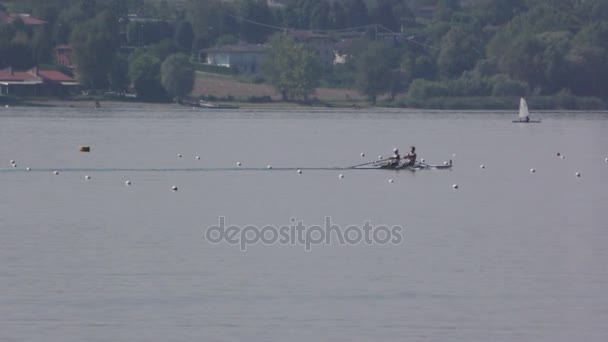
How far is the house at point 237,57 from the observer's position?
6029 inches

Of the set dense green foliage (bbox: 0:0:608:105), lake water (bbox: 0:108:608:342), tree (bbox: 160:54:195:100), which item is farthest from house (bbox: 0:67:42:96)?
lake water (bbox: 0:108:608:342)

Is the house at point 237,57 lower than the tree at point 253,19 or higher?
lower

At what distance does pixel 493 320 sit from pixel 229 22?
→ 157700mm

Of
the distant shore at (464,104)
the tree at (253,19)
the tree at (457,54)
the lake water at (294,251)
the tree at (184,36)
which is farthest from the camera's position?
the tree at (253,19)

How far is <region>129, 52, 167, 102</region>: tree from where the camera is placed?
117750mm

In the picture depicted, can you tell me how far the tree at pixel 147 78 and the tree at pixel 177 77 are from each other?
66 centimetres

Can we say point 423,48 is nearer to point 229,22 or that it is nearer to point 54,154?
point 229,22

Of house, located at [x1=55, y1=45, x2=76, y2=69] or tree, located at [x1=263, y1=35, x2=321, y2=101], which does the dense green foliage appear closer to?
tree, located at [x1=263, y1=35, x2=321, y2=101]

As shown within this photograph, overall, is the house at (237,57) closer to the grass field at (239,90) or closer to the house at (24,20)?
the grass field at (239,90)

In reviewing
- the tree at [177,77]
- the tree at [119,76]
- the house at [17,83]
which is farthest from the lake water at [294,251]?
the tree at [119,76]

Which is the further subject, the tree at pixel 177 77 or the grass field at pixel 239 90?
the grass field at pixel 239 90

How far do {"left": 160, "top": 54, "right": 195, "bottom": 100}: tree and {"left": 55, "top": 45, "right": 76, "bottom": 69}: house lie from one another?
45.0 feet

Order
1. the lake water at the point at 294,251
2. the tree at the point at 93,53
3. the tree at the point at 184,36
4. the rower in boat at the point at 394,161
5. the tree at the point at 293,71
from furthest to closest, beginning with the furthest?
1. the tree at the point at 184,36
2. the tree at the point at 293,71
3. the tree at the point at 93,53
4. the rower in boat at the point at 394,161
5. the lake water at the point at 294,251

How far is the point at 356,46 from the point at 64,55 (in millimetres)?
30380
